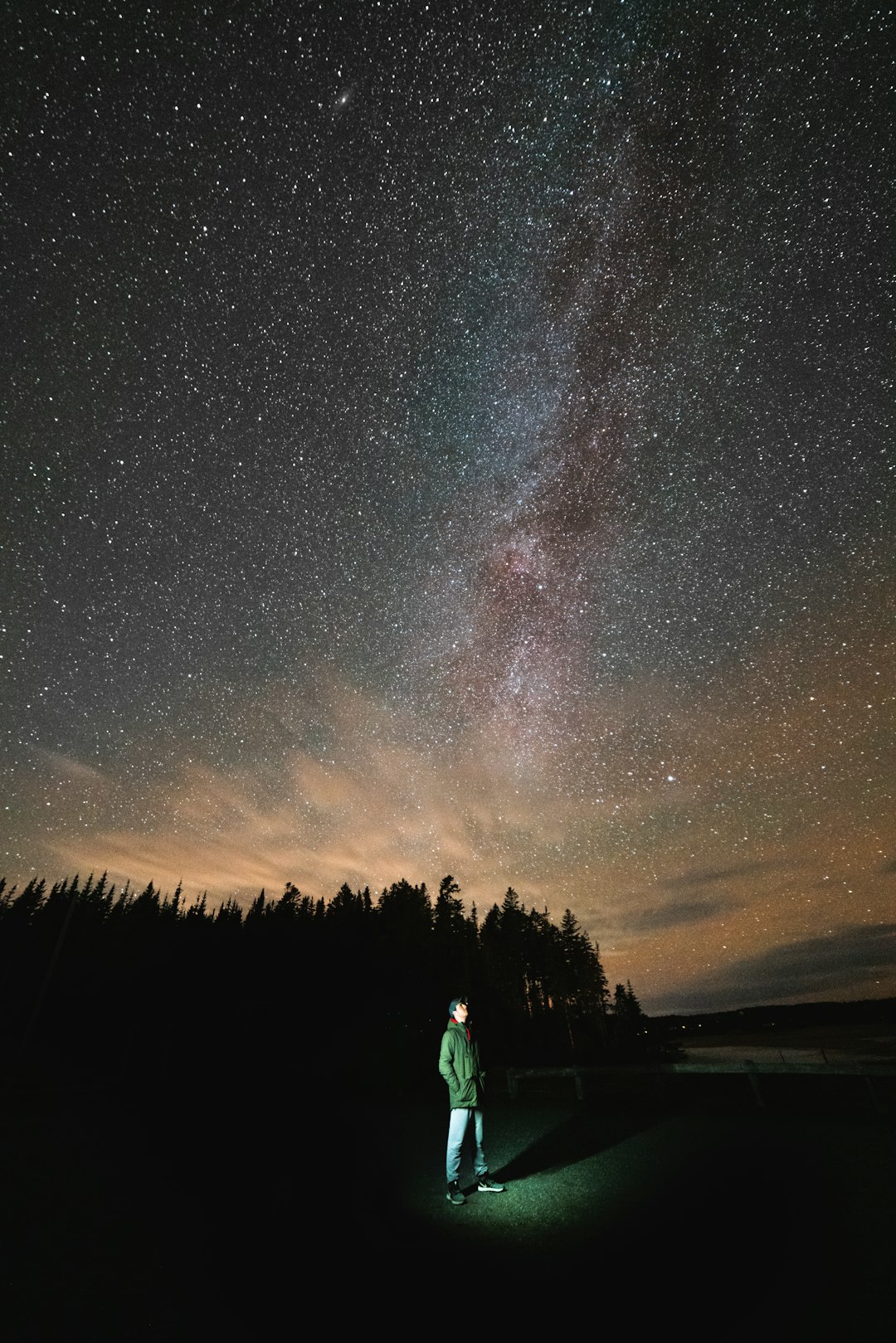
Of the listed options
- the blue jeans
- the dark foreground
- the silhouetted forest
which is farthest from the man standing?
the silhouetted forest

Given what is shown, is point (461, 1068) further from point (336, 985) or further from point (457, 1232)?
point (336, 985)

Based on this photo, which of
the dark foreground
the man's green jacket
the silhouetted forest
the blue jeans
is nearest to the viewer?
the dark foreground

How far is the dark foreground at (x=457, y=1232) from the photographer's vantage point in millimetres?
3838

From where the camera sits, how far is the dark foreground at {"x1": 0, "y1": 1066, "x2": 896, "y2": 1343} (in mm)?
3838

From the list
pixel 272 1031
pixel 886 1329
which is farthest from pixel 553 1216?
pixel 272 1031

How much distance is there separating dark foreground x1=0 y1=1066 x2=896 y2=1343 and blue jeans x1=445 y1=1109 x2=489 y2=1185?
10.9 inches

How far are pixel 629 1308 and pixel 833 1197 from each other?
3704 mm

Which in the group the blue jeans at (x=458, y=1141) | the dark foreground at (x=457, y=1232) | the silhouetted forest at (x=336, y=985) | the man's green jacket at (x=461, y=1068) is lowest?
the dark foreground at (x=457, y=1232)

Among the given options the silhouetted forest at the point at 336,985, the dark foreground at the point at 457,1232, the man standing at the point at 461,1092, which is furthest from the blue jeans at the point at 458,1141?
the silhouetted forest at the point at 336,985

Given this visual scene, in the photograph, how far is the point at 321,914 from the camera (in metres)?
73.9

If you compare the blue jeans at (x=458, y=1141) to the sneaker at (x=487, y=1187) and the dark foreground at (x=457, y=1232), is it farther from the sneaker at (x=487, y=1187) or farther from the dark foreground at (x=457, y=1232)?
the dark foreground at (x=457, y=1232)

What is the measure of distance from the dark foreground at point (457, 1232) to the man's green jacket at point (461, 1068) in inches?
36.9

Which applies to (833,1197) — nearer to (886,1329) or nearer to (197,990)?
(886,1329)

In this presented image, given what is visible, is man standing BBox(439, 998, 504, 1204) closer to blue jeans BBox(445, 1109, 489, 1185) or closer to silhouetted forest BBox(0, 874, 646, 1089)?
blue jeans BBox(445, 1109, 489, 1185)
